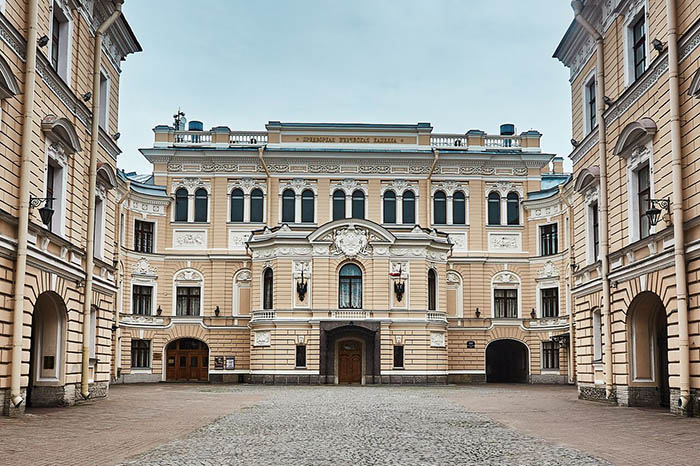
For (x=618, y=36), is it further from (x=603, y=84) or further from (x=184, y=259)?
(x=184, y=259)

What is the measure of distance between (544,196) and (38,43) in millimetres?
36089

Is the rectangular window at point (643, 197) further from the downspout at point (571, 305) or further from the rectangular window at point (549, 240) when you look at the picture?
the rectangular window at point (549, 240)

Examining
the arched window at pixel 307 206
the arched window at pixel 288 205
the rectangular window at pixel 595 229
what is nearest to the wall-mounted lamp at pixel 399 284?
the arched window at pixel 307 206

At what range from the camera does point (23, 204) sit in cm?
1861

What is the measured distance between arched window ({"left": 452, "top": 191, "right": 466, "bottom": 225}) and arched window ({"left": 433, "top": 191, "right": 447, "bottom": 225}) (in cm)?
54

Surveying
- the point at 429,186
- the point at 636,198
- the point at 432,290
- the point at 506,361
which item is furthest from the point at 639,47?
the point at 506,361

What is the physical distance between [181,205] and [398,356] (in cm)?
1630

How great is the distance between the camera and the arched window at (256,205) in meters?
51.3

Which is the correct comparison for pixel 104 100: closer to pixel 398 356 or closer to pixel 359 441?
pixel 359 441

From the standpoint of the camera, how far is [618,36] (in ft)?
80.0

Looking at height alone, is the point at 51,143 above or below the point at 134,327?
above

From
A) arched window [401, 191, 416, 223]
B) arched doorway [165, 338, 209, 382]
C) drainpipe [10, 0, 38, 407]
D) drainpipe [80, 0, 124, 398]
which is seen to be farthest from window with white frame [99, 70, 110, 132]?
arched window [401, 191, 416, 223]

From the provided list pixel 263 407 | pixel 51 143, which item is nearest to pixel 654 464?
pixel 263 407

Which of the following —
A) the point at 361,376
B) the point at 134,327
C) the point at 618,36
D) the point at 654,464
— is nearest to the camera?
the point at 654,464
